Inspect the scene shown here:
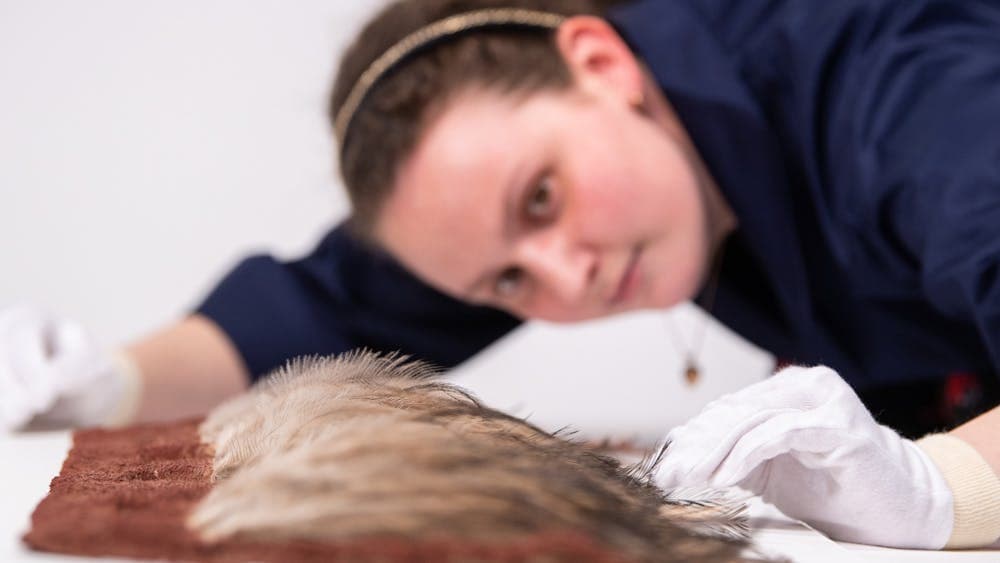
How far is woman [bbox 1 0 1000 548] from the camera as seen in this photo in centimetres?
80

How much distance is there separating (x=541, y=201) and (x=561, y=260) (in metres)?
0.06

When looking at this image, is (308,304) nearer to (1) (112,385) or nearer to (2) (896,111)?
(1) (112,385)

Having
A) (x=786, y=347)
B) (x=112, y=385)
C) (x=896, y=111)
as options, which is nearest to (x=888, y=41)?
(x=896, y=111)

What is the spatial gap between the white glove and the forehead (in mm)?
396

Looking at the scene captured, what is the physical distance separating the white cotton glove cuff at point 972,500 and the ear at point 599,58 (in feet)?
1.68

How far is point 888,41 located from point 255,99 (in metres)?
1.28

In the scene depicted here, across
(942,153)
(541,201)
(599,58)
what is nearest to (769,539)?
(942,153)

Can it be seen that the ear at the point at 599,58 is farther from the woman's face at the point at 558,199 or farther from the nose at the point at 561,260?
the nose at the point at 561,260

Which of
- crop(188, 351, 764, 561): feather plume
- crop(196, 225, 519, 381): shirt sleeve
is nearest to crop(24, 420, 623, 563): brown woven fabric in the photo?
crop(188, 351, 764, 561): feather plume

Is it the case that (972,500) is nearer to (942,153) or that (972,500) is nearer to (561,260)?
(942,153)

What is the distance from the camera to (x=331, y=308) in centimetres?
122

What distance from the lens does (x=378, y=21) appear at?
1056mm

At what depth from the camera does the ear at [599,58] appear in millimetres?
960

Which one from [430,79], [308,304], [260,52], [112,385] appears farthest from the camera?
[260,52]
